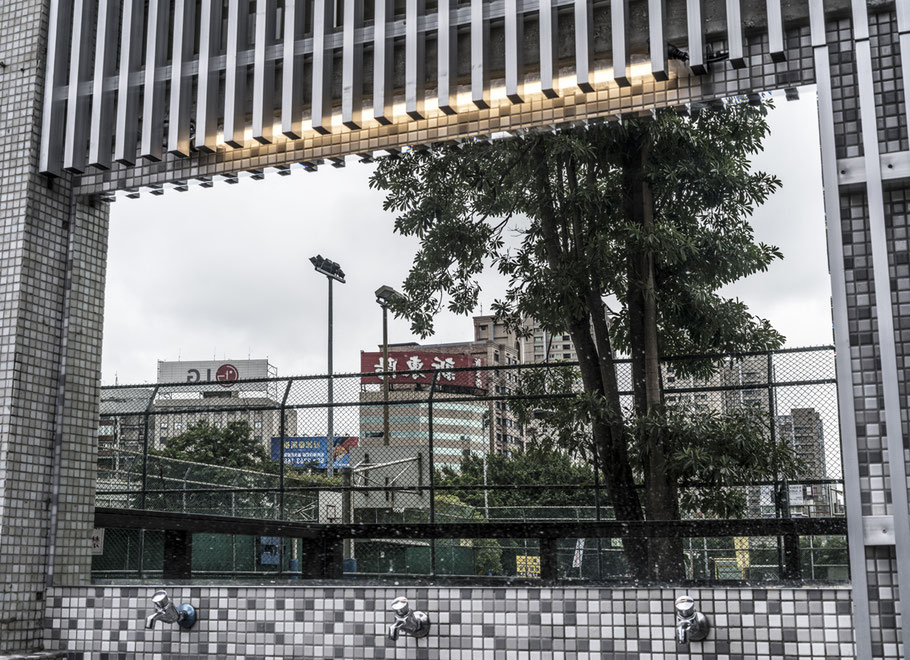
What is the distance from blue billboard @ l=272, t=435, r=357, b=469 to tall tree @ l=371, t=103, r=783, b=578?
1.94 m

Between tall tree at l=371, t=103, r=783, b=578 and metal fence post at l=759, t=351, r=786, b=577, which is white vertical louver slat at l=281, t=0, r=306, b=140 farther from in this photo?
metal fence post at l=759, t=351, r=786, b=577

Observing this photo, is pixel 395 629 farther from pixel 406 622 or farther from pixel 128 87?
pixel 128 87

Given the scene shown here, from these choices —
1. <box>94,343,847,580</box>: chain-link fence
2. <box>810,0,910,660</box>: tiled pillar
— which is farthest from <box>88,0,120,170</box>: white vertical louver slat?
<box>94,343,847,580</box>: chain-link fence

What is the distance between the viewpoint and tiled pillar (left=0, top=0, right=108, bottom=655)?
241cm

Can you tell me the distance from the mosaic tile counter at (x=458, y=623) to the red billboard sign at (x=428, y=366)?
3.76m

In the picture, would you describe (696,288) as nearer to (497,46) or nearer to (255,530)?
(255,530)

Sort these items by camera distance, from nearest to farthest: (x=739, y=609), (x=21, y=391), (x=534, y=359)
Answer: (x=739, y=609)
(x=21, y=391)
(x=534, y=359)

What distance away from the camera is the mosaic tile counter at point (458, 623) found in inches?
71.6

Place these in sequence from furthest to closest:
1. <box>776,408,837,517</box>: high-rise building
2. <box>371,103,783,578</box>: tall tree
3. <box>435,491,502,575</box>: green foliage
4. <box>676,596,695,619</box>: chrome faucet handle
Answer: <box>435,491,502,575</box>: green foliage
<box>371,103,783,578</box>: tall tree
<box>776,408,837,517</box>: high-rise building
<box>676,596,695,619</box>: chrome faucet handle

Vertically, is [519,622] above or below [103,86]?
below

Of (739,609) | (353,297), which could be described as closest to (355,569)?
(353,297)

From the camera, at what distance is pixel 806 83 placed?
190 cm

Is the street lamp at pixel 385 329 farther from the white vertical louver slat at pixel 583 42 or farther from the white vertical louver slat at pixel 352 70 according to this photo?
the white vertical louver slat at pixel 583 42

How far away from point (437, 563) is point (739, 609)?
13.3 ft
